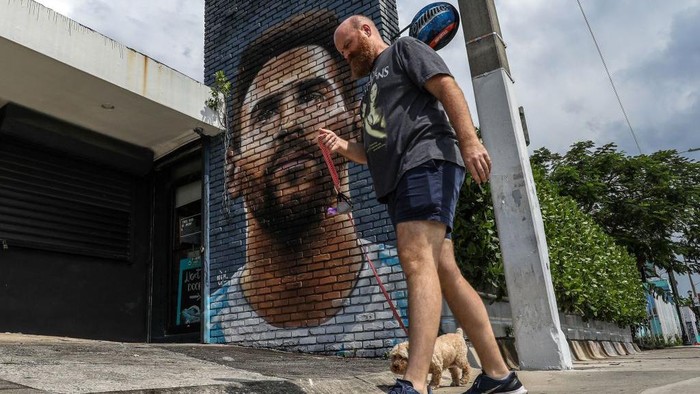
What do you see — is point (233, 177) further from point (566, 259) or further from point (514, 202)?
point (566, 259)

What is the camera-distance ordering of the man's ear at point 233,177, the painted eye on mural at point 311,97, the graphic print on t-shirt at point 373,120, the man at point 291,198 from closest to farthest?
the graphic print on t-shirt at point 373,120
the man at point 291,198
the painted eye on mural at point 311,97
the man's ear at point 233,177

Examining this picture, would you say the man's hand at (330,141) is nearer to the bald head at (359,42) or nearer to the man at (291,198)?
the bald head at (359,42)

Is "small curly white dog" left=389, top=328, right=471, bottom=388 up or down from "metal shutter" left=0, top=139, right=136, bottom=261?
down

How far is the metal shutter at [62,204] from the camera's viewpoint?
19.1ft

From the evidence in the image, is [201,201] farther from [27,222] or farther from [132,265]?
[27,222]

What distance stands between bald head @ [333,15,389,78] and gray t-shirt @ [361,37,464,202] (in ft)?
0.39

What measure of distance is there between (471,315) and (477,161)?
598 mm

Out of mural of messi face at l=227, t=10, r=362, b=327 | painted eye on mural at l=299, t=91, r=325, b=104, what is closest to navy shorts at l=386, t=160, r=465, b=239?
mural of messi face at l=227, t=10, r=362, b=327

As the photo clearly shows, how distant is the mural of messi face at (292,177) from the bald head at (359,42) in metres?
2.90

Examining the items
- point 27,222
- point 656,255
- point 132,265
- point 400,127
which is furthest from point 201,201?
point 656,255

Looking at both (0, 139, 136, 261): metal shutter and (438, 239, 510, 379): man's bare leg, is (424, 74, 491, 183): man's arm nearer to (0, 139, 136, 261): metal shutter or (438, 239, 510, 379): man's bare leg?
(438, 239, 510, 379): man's bare leg

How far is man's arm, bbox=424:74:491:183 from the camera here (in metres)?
1.90

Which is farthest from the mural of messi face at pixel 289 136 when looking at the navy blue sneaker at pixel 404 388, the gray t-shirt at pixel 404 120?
the navy blue sneaker at pixel 404 388

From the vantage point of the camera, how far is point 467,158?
6.31 feet
